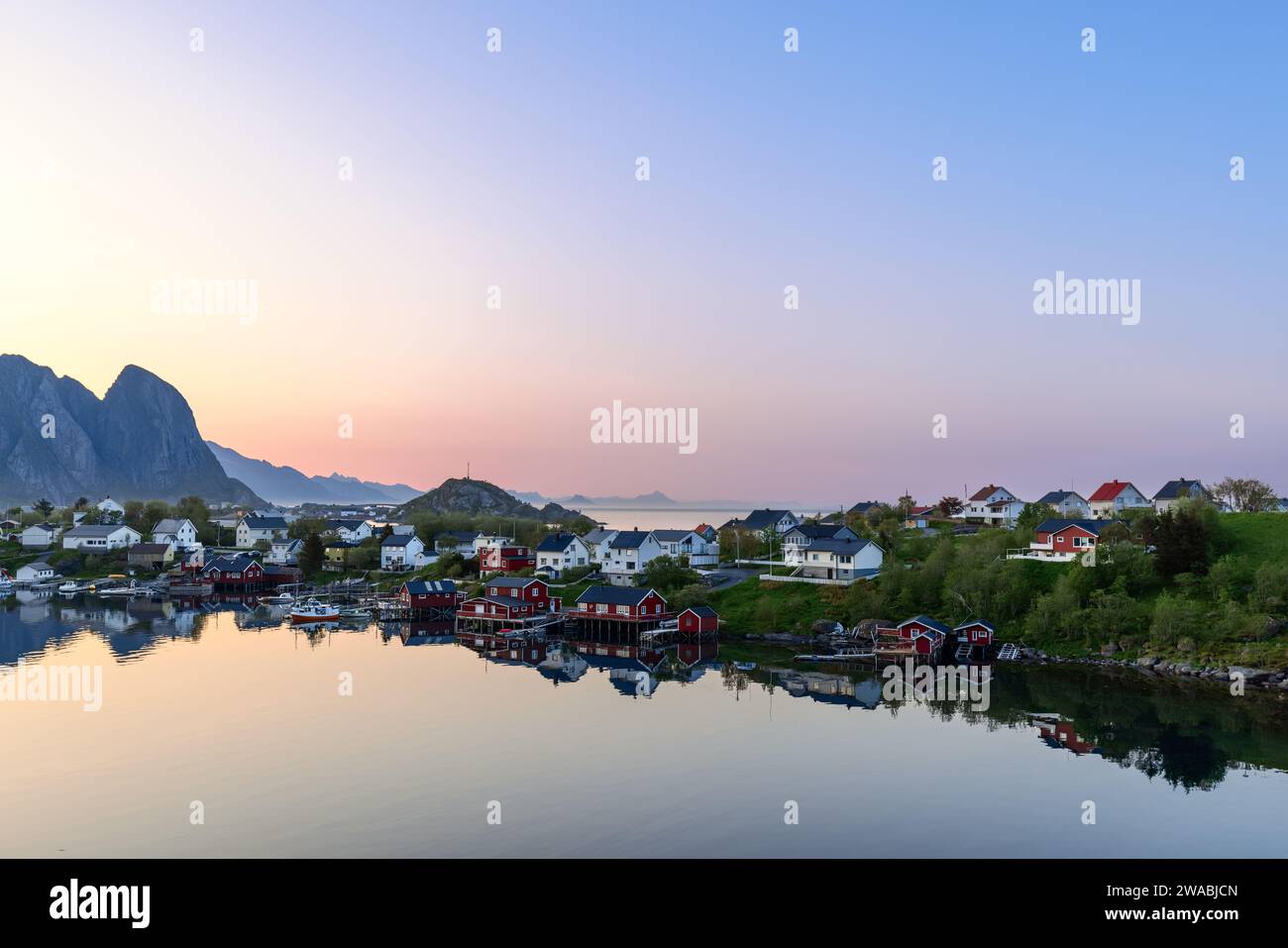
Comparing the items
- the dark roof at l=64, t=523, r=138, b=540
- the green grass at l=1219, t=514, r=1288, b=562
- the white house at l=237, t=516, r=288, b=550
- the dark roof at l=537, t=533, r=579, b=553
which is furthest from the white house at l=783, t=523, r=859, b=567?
the dark roof at l=64, t=523, r=138, b=540

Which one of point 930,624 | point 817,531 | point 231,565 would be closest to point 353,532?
point 231,565

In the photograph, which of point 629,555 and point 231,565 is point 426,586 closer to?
point 629,555

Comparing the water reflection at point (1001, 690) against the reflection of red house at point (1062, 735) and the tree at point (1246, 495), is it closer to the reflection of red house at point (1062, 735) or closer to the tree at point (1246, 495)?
the reflection of red house at point (1062, 735)

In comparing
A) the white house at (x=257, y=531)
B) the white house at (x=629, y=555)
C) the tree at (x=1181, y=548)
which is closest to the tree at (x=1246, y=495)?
the tree at (x=1181, y=548)

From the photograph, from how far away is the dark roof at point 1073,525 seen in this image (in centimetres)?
7425

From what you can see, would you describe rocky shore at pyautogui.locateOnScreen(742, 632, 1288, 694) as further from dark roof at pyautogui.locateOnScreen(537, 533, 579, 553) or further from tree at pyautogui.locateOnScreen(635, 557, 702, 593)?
dark roof at pyautogui.locateOnScreen(537, 533, 579, 553)

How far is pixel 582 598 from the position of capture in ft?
251

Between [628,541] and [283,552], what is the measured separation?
60638mm

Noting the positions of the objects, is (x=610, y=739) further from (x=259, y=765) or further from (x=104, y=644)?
(x=104, y=644)

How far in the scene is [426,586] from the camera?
85625mm

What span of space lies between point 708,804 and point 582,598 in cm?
4640
